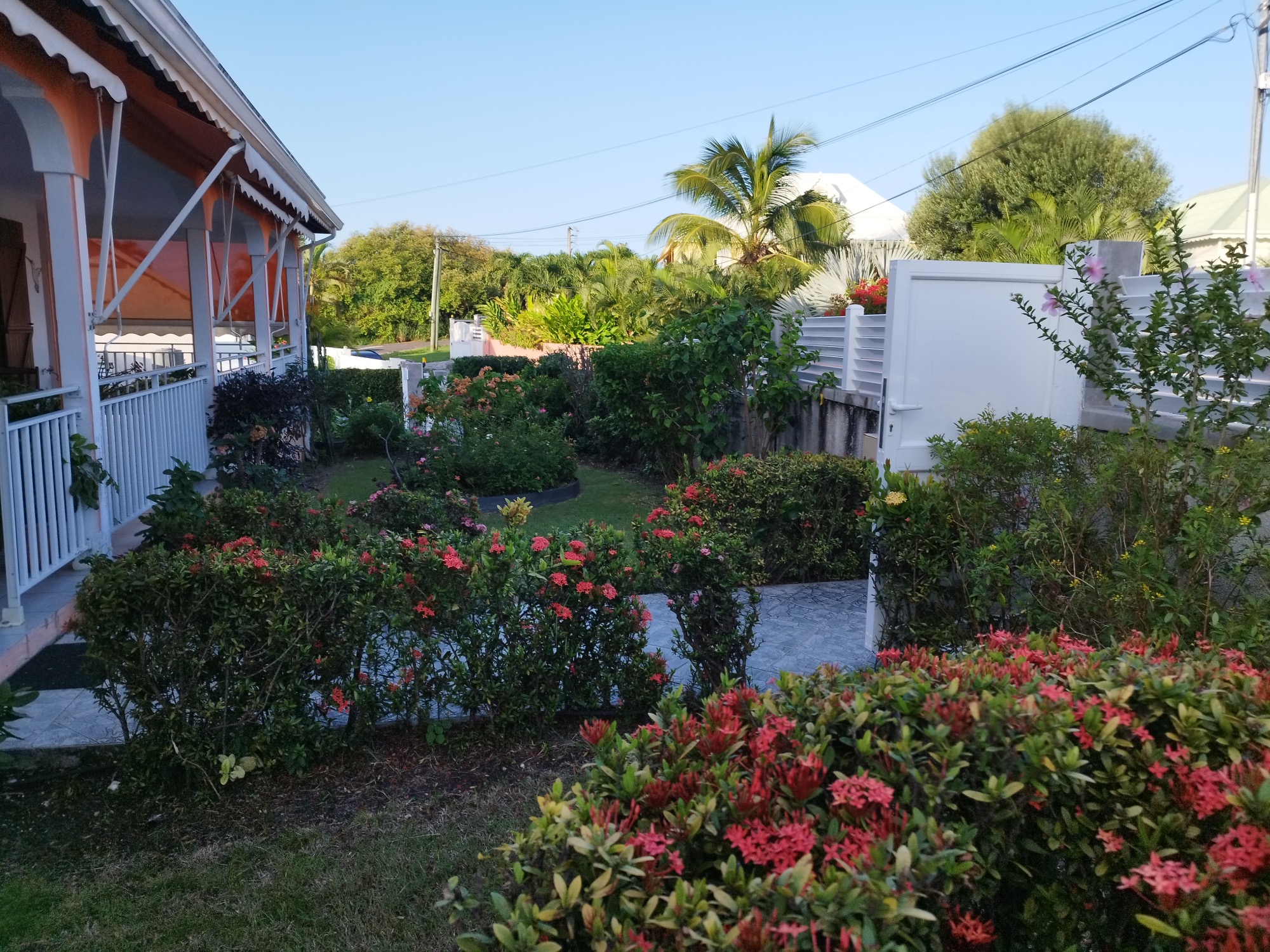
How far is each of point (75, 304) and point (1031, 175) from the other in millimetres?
23785

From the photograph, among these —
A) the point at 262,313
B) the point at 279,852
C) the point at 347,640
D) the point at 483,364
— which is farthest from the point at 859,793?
the point at 483,364

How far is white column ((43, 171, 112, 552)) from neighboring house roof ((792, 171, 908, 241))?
1044 inches

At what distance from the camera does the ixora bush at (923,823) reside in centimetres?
156

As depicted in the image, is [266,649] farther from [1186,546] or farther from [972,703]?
[1186,546]

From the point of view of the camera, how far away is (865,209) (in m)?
34.0


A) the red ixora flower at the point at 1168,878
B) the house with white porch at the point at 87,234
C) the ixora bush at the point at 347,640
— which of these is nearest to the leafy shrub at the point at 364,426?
the house with white porch at the point at 87,234

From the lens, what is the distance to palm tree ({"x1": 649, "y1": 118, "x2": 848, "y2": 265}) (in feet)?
78.9

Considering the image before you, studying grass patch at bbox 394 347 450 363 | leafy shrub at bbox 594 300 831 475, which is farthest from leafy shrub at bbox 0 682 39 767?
grass patch at bbox 394 347 450 363

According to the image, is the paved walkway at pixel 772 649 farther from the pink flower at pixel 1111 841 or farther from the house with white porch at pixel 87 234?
the pink flower at pixel 1111 841

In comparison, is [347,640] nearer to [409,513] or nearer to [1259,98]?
[409,513]

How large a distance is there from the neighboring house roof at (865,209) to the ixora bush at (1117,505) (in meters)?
26.7

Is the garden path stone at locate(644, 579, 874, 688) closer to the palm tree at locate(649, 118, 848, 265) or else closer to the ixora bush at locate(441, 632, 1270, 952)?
the ixora bush at locate(441, 632, 1270, 952)

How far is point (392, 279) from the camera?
55.5 m

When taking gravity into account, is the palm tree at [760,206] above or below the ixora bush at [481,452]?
above
